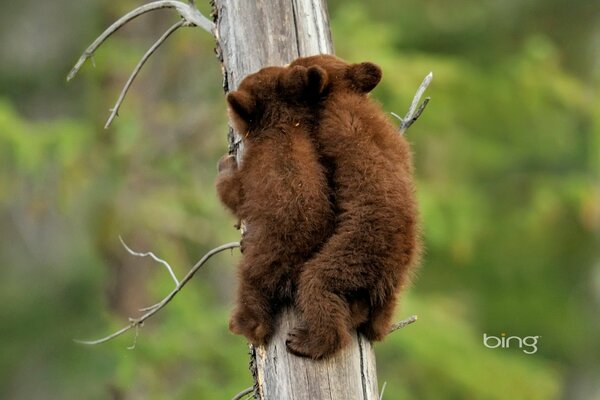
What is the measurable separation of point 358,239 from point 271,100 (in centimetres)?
83

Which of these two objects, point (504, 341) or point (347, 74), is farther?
point (504, 341)

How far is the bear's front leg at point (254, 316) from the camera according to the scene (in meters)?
4.39

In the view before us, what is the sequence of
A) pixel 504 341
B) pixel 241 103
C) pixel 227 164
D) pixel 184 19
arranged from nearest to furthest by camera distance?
pixel 241 103, pixel 227 164, pixel 184 19, pixel 504 341

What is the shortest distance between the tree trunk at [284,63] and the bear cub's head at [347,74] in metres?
0.26

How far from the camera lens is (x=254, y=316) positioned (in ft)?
14.4

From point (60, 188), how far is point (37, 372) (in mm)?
3154

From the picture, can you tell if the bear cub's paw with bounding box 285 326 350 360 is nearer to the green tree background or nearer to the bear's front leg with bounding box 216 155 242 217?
the bear's front leg with bounding box 216 155 242 217

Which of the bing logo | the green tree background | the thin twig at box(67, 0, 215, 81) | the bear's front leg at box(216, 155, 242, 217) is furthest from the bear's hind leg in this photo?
the green tree background

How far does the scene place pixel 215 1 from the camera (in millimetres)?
4992

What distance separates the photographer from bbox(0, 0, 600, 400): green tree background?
1112 cm

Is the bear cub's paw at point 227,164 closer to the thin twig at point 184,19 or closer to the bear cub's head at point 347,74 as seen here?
the bear cub's head at point 347,74

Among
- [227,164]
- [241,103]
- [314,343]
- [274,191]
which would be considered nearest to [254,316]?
[314,343]

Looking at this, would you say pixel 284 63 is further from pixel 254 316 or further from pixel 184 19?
pixel 254 316

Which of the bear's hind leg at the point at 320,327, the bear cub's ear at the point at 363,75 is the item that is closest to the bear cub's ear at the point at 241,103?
the bear cub's ear at the point at 363,75
